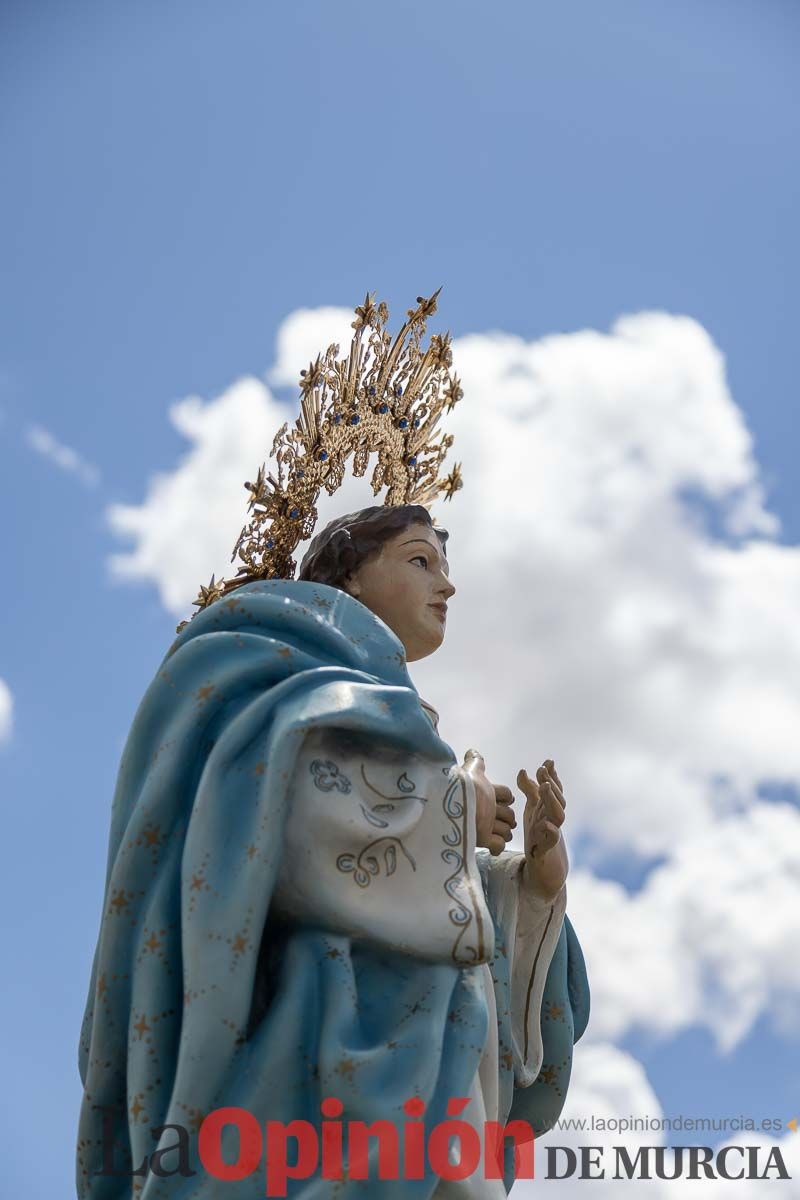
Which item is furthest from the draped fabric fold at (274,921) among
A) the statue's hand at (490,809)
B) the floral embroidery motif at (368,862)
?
the statue's hand at (490,809)

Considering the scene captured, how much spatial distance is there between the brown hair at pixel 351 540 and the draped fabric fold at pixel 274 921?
33.6 inches

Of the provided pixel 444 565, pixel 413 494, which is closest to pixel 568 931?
pixel 444 565

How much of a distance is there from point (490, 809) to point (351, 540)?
107 cm

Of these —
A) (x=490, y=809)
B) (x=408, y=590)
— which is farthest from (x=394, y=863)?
(x=408, y=590)

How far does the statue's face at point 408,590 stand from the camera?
607cm

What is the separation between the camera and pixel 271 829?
485 centimetres

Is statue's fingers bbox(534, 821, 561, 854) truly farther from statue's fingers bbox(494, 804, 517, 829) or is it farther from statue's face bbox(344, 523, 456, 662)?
statue's face bbox(344, 523, 456, 662)

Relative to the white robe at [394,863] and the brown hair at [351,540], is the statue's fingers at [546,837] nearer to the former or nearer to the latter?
the white robe at [394,863]

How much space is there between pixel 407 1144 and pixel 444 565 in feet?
7.50

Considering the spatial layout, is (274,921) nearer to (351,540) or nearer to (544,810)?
(544,810)

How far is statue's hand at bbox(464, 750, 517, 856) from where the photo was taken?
226 inches

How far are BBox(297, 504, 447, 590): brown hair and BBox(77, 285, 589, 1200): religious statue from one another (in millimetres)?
510

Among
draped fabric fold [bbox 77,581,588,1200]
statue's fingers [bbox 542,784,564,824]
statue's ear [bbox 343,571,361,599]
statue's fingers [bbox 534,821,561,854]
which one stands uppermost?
statue's ear [bbox 343,571,361,599]

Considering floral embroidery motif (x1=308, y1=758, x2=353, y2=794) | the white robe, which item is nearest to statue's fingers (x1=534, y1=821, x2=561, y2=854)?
the white robe
